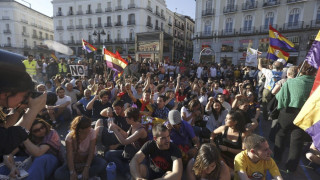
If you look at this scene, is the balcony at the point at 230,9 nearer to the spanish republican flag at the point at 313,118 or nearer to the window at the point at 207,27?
the window at the point at 207,27

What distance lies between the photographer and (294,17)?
21.9m

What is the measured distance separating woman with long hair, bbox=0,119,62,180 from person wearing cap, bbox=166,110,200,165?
189 centimetres

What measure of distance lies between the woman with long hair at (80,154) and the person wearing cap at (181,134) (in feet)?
4.26

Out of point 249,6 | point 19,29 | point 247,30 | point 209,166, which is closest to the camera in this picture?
point 209,166

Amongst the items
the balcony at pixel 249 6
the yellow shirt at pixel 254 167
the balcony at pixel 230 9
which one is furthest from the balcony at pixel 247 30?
the yellow shirt at pixel 254 167

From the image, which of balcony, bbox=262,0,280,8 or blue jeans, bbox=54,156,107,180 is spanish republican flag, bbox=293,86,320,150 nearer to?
blue jeans, bbox=54,156,107,180

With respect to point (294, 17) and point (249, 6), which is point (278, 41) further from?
point (249, 6)

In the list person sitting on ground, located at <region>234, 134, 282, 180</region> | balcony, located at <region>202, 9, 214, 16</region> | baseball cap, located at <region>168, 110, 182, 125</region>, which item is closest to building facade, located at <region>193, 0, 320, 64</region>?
Answer: balcony, located at <region>202, 9, 214, 16</region>

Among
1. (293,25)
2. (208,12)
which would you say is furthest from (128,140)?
(208,12)

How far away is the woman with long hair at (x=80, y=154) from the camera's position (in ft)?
8.88

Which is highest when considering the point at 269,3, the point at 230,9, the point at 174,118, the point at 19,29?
the point at 269,3

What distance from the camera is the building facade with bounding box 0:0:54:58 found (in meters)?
39.7

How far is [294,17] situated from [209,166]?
27.5 meters

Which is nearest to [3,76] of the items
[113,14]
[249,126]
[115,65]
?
[249,126]
